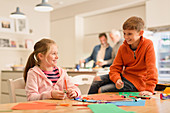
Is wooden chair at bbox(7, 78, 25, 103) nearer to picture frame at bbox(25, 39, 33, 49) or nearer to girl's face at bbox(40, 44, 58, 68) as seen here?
girl's face at bbox(40, 44, 58, 68)

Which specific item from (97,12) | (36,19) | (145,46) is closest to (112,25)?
(97,12)

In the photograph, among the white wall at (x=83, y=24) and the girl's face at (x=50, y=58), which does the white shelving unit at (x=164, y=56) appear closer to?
the white wall at (x=83, y=24)

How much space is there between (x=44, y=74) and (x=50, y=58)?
0.12 meters

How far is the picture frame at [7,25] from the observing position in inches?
201

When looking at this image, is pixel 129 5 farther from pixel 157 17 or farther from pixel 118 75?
pixel 118 75

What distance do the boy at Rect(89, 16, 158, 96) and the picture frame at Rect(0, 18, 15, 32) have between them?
4227 mm

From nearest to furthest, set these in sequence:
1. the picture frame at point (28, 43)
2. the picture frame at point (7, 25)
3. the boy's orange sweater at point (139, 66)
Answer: the boy's orange sweater at point (139, 66), the picture frame at point (7, 25), the picture frame at point (28, 43)

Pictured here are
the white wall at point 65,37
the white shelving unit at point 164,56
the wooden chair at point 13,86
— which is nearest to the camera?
the wooden chair at point 13,86

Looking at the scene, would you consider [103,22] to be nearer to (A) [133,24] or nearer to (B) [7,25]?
(B) [7,25]

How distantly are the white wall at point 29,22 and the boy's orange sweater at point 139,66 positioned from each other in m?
4.32

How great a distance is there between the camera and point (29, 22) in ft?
18.9

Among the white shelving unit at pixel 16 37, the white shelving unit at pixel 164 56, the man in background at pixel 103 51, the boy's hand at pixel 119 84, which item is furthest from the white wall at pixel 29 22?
the boy's hand at pixel 119 84

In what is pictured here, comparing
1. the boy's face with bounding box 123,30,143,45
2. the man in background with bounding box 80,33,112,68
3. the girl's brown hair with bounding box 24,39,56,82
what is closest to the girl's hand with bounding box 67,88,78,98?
the girl's brown hair with bounding box 24,39,56,82

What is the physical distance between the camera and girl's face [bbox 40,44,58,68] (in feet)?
4.57
